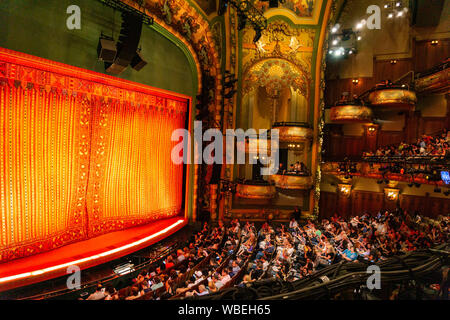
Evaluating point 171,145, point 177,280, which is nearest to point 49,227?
point 177,280

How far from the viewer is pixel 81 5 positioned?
15.3 ft

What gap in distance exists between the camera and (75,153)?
5.10 meters

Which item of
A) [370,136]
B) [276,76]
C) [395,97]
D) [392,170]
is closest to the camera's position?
[395,97]

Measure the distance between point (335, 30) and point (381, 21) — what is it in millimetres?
1846

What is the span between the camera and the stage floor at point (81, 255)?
3.77 m

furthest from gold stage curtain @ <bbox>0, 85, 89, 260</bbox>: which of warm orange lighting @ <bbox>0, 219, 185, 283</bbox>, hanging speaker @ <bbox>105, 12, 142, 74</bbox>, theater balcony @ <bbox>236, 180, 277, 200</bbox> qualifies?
theater balcony @ <bbox>236, 180, 277, 200</bbox>

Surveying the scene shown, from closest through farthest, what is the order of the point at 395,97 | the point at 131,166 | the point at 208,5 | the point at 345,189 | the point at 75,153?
the point at 75,153
the point at 131,166
the point at 208,5
the point at 395,97
the point at 345,189

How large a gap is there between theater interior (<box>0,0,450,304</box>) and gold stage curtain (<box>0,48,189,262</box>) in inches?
1.1

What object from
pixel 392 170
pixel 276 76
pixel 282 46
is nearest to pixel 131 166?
pixel 276 76

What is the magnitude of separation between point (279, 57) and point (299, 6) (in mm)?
1585

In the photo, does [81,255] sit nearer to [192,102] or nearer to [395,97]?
[192,102]

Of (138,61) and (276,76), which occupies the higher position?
(276,76)

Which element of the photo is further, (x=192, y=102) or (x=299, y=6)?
(x=299, y=6)

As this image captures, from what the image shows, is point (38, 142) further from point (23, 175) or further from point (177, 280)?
point (177, 280)
